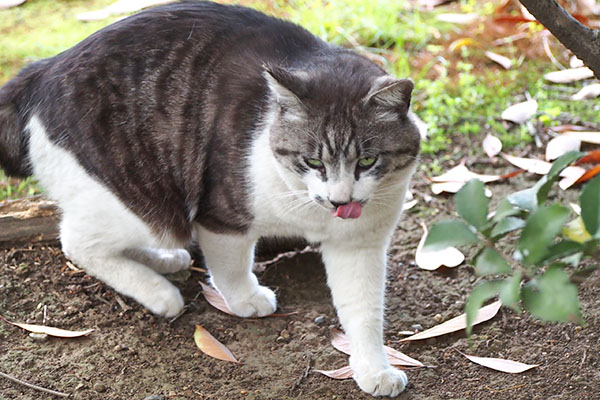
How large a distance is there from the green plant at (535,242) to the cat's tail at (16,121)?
1815mm

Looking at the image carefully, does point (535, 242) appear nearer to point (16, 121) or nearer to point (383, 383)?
point (383, 383)

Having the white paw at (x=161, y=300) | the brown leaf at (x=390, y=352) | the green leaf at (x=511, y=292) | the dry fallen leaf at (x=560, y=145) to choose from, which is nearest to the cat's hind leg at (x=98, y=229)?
the white paw at (x=161, y=300)

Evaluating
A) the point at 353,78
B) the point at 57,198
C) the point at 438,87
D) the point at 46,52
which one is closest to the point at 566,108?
the point at 438,87

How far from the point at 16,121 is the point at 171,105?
1.94ft

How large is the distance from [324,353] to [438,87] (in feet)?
6.27

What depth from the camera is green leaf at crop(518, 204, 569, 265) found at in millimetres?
1241

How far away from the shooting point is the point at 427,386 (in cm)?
239

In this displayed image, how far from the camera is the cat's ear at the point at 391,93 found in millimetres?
2150

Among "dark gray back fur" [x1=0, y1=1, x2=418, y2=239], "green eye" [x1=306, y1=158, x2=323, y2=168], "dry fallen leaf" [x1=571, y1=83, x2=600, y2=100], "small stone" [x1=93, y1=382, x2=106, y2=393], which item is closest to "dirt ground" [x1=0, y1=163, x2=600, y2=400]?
"small stone" [x1=93, y1=382, x2=106, y2=393]

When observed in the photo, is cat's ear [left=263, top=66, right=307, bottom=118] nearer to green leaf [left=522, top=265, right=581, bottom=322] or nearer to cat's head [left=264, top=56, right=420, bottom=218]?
cat's head [left=264, top=56, right=420, bottom=218]

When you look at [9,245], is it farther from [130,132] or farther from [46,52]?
[46,52]

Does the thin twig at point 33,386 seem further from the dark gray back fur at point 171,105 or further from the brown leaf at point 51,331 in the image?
the dark gray back fur at point 171,105

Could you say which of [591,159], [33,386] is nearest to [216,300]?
[33,386]

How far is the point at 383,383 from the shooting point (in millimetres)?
2336
